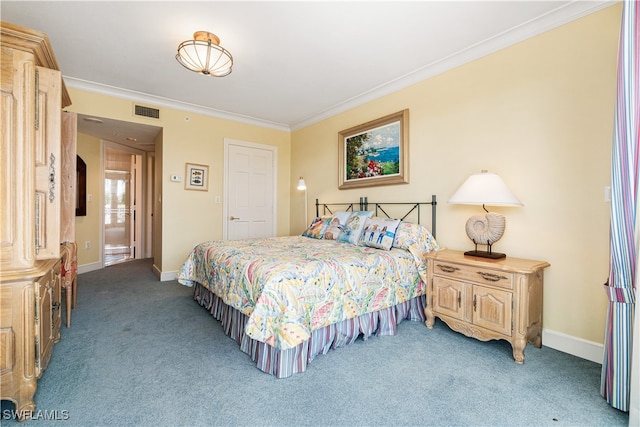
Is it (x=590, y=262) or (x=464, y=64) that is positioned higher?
(x=464, y=64)

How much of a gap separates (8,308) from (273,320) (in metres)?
1.35

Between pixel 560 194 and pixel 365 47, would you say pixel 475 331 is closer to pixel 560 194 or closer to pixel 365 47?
pixel 560 194

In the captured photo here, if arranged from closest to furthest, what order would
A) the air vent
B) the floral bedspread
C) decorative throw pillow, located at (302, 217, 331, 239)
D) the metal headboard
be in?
the floral bedspread
the metal headboard
decorative throw pillow, located at (302, 217, 331, 239)
the air vent

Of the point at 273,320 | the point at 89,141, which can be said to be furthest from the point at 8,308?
the point at 89,141

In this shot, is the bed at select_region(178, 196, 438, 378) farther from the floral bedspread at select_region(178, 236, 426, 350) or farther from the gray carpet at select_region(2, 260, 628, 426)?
the gray carpet at select_region(2, 260, 628, 426)

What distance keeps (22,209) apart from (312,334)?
184cm

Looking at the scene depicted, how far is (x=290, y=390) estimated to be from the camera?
169cm

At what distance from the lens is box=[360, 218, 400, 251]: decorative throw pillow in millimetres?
2809

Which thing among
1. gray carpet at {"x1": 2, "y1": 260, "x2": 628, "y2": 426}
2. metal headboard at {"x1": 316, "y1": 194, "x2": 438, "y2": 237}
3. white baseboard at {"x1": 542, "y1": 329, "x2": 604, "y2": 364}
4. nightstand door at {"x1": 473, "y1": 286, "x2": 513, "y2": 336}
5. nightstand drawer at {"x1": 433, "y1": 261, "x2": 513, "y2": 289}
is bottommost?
gray carpet at {"x1": 2, "y1": 260, "x2": 628, "y2": 426}

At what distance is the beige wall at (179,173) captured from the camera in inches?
161

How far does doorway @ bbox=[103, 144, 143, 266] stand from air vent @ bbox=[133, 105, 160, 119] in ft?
7.93

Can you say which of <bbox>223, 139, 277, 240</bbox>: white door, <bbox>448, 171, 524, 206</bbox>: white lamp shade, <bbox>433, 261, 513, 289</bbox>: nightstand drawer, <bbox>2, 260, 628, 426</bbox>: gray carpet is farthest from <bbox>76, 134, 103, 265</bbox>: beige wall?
<bbox>448, 171, 524, 206</bbox>: white lamp shade

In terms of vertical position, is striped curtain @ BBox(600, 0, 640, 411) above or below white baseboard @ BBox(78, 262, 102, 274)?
above

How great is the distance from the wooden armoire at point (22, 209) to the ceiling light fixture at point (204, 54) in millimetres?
964
